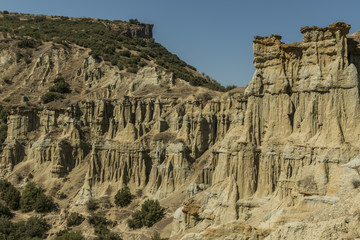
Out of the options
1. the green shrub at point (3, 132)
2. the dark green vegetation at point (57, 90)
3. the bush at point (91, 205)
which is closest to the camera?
the bush at point (91, 205)

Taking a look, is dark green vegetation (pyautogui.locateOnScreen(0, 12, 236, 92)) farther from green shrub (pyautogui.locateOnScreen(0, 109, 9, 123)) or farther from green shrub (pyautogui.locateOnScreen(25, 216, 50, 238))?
green shrub (pyautogui.locateOnScreen(25, 216, 50, 238))

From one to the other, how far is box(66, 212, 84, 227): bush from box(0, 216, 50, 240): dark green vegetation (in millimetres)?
2704

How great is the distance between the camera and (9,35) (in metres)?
87.3

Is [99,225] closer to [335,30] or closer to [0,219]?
[0,219]

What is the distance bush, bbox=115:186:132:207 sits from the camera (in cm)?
3966

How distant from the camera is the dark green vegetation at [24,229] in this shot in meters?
36.6

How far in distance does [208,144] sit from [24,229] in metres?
21.2

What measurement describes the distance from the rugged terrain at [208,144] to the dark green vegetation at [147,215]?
842 mm

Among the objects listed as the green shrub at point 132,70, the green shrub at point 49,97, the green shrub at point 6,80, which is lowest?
the green shrub at point 49,97

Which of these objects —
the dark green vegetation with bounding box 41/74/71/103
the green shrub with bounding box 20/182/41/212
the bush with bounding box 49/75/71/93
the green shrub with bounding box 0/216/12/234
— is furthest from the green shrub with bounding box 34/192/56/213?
the bush with bounding box 49/75/71/93

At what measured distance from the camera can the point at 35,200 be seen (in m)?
43.4

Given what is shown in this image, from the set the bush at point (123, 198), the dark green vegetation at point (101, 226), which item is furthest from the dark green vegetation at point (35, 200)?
the bush at point (123, 198)

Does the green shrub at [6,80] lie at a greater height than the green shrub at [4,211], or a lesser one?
greater

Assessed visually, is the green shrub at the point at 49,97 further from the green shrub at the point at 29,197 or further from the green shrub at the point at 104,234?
the green shrub at the point at 104,234
